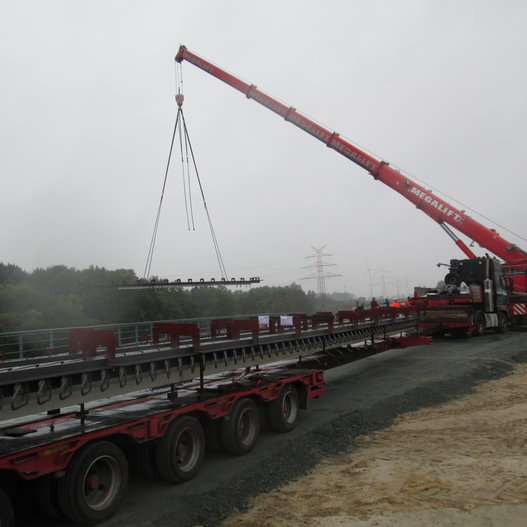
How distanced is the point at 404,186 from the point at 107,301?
30.3m

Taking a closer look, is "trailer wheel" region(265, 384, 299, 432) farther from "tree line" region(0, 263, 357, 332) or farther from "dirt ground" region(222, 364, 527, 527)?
"tree line" region(0, 263, 357, 332)

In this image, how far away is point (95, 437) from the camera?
4.75 metres

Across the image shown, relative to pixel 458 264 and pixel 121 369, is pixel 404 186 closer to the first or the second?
pixel 458 264

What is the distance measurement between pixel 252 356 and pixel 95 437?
2.99 meters

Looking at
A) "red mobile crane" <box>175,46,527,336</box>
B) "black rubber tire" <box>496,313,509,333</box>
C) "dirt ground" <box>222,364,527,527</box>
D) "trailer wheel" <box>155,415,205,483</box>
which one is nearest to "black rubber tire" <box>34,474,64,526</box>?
"trailer wheel" <box>155,415,205,483</box>

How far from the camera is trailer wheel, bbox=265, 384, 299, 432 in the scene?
24.6 feet

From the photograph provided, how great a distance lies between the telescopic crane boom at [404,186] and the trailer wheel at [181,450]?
18070mm

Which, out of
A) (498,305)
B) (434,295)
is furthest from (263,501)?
(498,305)

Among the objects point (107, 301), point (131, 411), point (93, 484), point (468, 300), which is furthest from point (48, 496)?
point (107, 301)

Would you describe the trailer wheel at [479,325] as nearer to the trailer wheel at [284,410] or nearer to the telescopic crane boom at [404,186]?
the telescopic crane boom at [404,186]

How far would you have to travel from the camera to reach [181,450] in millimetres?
5883

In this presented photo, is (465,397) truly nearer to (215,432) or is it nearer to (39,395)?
(215,432)

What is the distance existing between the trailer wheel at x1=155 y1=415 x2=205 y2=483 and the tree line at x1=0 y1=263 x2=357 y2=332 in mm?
25399

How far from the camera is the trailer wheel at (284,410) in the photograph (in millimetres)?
7504
